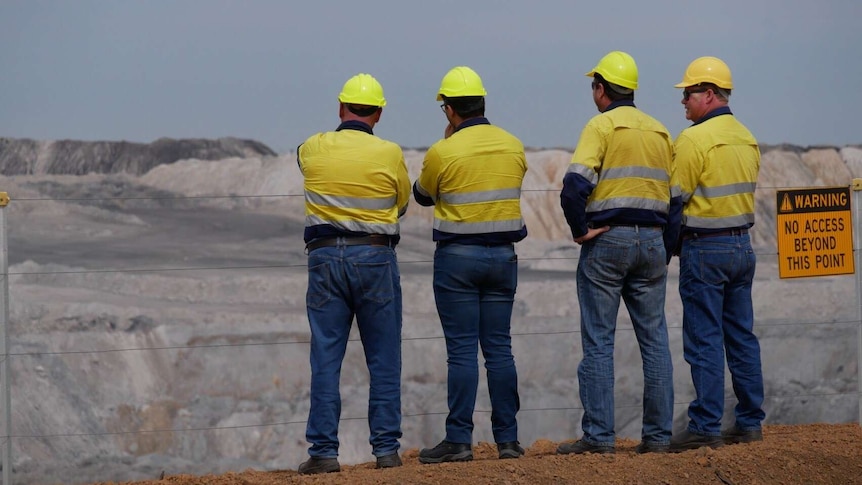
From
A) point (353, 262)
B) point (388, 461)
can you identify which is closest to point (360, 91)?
point (353, 262)

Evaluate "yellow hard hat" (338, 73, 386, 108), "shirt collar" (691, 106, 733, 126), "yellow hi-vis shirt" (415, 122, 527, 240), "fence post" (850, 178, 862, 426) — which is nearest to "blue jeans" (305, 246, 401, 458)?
"yellow hi-vis shirt" (415, 122, 527, 240)

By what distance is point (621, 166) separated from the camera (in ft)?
17.2

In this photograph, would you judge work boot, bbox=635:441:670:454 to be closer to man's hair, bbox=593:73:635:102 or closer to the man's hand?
the man's hand

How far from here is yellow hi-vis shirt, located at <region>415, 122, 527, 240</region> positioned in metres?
5.24

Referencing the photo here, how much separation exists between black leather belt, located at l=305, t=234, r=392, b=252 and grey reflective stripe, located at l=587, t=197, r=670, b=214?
3.18 ft

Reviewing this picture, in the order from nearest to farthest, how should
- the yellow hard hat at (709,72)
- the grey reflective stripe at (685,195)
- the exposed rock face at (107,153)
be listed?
the grey reflective stripe at (685,195) < the yellow hard hat at (709,72) < the exposed rock face at (107,153)

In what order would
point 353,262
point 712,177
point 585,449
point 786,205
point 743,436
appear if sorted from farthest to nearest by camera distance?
point 786,205
point 743,436
point 712,177
point 585,449
point 353,262

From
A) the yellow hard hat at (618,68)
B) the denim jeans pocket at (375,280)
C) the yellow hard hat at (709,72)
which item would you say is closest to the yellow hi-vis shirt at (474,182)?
the denim jeans pocket at (375,280)

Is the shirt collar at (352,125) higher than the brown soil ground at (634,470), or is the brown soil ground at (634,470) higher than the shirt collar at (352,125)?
the shirt collar at (352,125)

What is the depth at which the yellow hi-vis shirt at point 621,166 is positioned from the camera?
519 centimetres

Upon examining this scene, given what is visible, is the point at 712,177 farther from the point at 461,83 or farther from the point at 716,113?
the point at 461,83

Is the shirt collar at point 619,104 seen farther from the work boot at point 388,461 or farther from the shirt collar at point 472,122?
the work boot at point 388,461

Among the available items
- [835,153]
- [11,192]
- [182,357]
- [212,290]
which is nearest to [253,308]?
[212,290]

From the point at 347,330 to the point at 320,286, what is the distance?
0.86 feet
